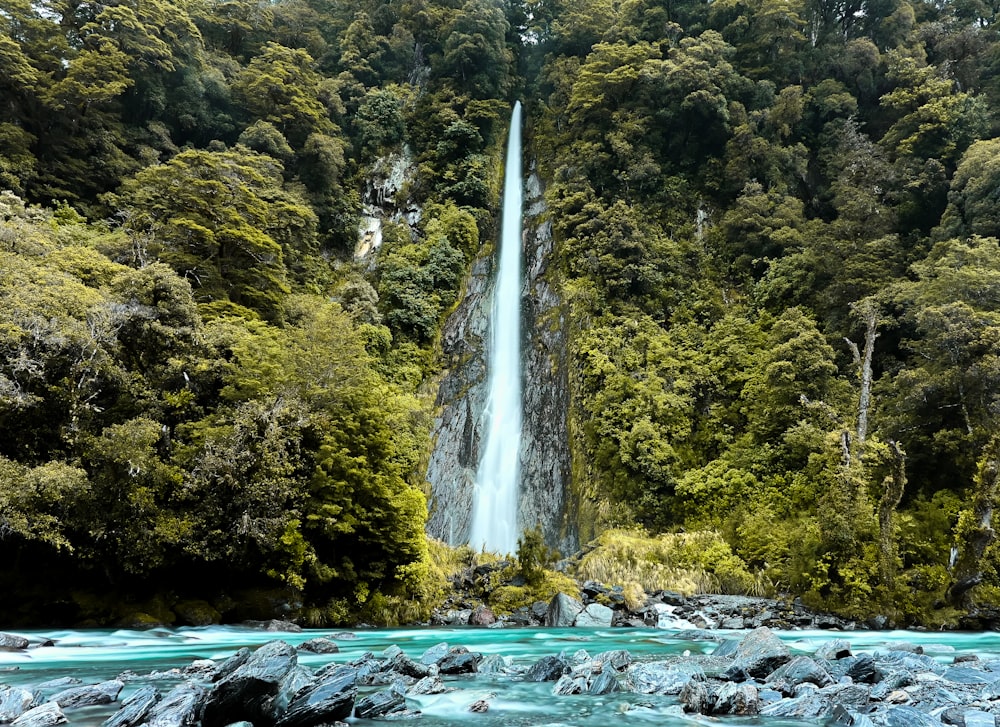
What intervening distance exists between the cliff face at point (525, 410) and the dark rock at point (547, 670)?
44.0 ft

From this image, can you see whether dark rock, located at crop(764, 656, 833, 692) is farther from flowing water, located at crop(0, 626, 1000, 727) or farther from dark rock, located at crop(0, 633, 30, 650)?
dark rock, located at crop(0, 633, 30, 650)

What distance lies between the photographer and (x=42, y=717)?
4.86m

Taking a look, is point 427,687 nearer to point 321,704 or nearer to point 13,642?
point 321,704

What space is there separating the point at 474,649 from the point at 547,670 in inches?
118

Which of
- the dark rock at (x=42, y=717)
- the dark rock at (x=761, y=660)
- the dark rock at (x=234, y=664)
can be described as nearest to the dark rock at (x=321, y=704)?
the dark rock at (x=234, y=664)

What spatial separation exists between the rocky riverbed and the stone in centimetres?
501

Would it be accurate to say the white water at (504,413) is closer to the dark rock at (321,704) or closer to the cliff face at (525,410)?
the cliff face at (525,410)

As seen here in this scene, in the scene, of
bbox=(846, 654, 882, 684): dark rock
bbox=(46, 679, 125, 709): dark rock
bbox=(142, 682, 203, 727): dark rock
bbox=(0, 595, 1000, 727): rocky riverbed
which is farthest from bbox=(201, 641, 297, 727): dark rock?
bbox=(846, 654, 882, 684): dark rock

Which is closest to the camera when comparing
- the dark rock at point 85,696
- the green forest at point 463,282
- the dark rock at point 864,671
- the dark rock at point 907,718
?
the dark rock at point 907,718

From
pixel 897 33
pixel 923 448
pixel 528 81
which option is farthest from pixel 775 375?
pixel 528 81

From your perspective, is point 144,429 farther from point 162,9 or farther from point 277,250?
point 162,9

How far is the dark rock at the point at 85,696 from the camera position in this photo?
5457 millimetres

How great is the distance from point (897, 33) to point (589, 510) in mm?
28474

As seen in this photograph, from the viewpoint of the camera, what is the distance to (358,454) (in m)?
13.8
